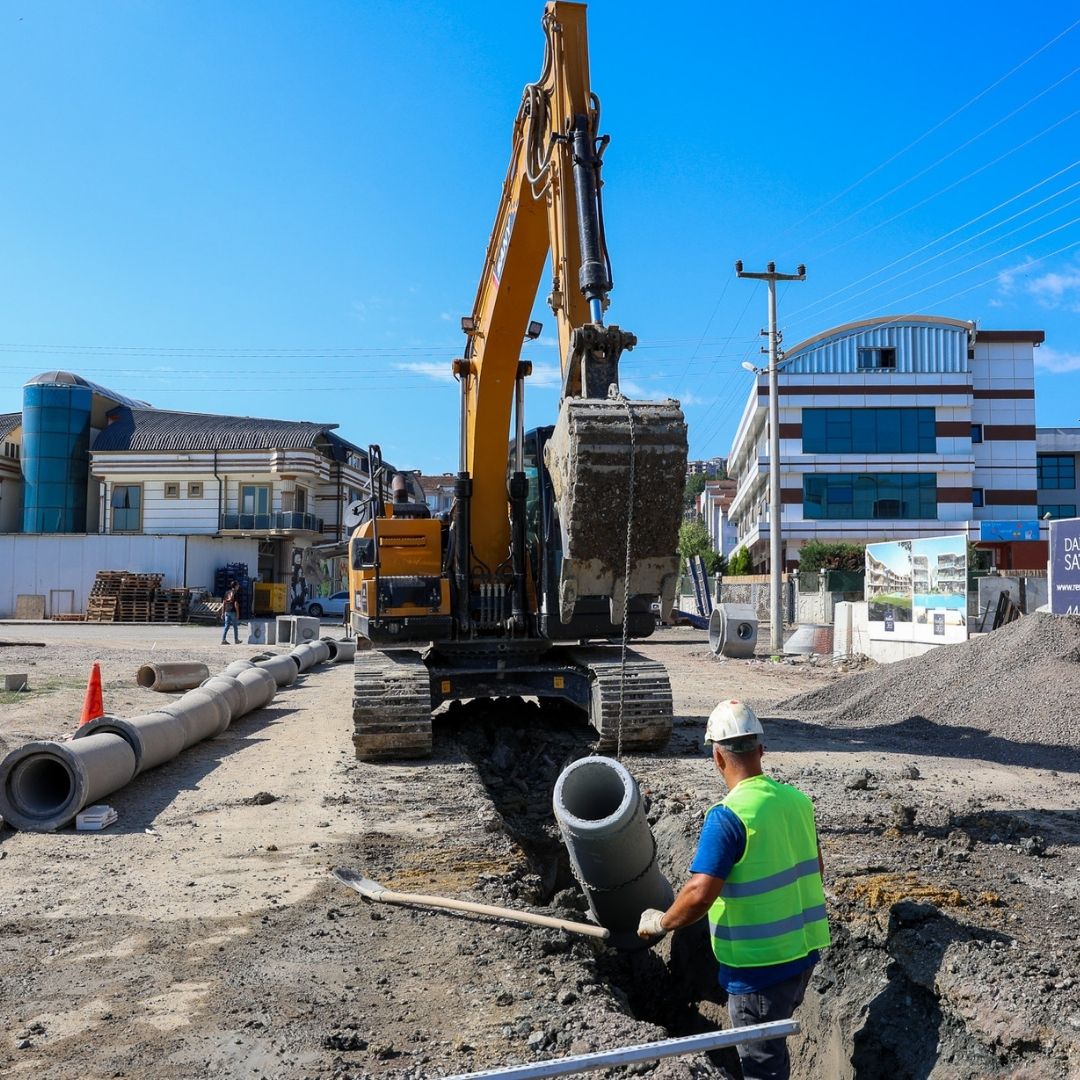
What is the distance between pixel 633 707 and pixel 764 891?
6280 millimetres

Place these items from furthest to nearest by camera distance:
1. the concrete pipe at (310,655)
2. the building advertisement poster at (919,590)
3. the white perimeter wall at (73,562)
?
the white perimeter wall at (73,562), the concrete pipe at (310,655), the building advertisement poster at (919,590)

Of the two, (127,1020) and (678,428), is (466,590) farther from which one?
(127,1020)

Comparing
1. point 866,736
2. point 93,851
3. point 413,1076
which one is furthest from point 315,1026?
point 866,736

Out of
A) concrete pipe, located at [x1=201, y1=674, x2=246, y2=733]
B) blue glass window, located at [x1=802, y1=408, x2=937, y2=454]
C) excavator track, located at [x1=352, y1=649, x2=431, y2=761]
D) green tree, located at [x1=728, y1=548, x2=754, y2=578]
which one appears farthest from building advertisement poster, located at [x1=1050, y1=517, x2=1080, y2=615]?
green tree, located at [x1=728, y1=548, x2=754, y2=578]

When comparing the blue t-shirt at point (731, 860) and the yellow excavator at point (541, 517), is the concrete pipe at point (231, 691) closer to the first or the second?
the yellow excavator at point (541, 517)

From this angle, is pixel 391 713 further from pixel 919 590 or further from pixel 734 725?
pixel 919 590

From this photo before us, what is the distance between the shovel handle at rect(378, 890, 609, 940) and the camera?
4852 mm

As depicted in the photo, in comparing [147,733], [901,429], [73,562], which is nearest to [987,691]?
[147,733]

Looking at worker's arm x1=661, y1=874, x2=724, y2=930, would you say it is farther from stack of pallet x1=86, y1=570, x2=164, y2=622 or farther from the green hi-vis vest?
stack of pallet x1=86, y1=570, x2=164, y2=622

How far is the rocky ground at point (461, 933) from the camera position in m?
3.95

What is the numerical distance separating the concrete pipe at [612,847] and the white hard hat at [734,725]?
1.52 m

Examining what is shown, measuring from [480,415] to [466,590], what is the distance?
73.1 inches

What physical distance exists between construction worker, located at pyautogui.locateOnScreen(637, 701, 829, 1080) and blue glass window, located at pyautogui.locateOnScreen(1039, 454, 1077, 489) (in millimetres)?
55919

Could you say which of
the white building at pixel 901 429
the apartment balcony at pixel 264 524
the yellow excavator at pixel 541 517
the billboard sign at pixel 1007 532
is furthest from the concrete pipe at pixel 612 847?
the billboard sign at pixel 1007 532
